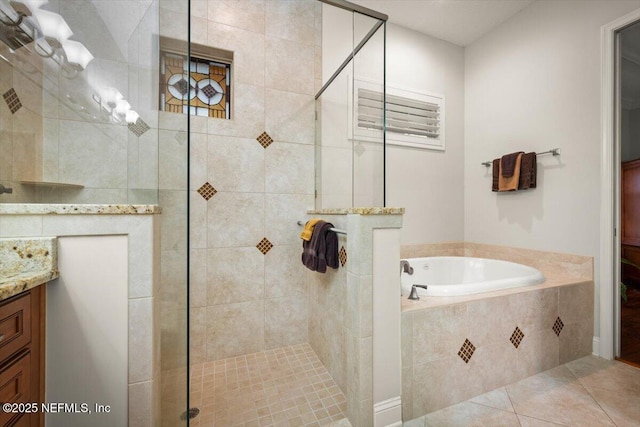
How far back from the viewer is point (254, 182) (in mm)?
1930

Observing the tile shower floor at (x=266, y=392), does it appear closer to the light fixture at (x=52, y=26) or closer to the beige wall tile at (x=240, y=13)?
the light fixture at (x=52, y=26)

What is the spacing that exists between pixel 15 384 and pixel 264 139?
5.55 ft

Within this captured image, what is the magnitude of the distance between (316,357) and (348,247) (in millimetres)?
1072

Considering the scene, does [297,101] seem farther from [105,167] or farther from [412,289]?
[412,289]

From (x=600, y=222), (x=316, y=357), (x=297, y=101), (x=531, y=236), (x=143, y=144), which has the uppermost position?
(x=297, y=101)

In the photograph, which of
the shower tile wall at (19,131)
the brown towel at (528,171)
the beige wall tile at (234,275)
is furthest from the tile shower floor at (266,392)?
the brown towel at (528,171)

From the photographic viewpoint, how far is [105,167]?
3.91 ft

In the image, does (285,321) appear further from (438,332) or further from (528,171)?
(528,171)

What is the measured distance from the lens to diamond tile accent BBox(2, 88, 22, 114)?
105 cm

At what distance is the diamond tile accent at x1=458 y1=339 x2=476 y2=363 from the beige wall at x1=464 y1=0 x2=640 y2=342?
49.7 inches

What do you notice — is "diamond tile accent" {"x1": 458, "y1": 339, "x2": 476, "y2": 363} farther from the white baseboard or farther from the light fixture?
the light fixture

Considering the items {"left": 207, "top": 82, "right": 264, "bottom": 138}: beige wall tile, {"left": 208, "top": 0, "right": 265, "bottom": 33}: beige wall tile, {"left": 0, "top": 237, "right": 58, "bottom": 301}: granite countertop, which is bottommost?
{"left": 0, "top": 237, "right": 58, "bottom": 301}: granite countertop

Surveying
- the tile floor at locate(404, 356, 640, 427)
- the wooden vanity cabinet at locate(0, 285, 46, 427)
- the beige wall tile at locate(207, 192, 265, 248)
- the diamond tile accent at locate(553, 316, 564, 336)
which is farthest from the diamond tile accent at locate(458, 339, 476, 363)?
the wooden vanity cabinet at locate(0, 285, 46, 427)

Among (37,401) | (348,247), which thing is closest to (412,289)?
(348,247)
